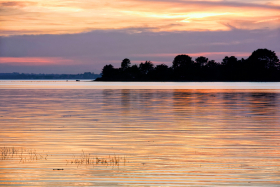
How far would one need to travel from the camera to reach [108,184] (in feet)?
30.1

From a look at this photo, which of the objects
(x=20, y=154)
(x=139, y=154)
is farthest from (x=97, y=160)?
(x=20, y=154)

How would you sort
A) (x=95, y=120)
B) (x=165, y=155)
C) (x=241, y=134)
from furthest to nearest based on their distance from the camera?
1. (x=95, y=120)
2. (x=241, y=134)
3. (x=165, y=155)

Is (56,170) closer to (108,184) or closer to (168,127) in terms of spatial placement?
(108,184)

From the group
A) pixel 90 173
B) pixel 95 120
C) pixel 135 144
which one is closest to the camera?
pixel 90 173

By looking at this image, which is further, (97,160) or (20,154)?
(20,154)

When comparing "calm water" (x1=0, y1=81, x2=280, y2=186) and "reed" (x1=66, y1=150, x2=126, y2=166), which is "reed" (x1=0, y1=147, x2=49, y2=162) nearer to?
"calm water" (x1=0, y1=81, x2=280, y2=186)

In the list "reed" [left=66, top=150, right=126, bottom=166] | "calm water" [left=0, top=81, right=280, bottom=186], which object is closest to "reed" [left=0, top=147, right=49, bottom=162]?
"calm water" [left=0, top=81, right=280, bottom=186]

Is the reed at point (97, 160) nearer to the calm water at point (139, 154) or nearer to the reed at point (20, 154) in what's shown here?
the calm water at point (139, 154)

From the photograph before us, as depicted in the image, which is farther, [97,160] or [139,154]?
[139,154]

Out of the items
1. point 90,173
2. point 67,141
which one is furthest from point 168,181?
point 67,141

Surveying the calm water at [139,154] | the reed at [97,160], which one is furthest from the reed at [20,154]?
the reed at [97,160]

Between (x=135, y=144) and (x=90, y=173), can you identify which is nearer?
(x=90, y=173)

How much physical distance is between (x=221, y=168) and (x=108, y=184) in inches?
129

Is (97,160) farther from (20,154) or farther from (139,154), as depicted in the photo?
(20,154)
